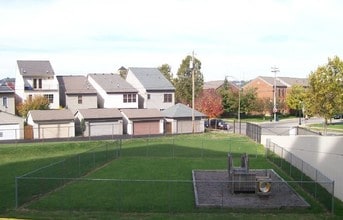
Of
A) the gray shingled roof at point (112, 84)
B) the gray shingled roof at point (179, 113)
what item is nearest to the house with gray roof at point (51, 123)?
the gray shingled roof at point (112, 84)

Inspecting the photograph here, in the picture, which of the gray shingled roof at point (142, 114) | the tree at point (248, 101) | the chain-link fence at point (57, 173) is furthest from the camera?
the tree at point (248, 101)

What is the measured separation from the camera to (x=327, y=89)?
160 ft

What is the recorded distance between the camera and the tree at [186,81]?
8312 cm

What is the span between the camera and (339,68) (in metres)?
49.6

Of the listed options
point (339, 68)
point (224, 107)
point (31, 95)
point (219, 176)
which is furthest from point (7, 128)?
point (224, 107)

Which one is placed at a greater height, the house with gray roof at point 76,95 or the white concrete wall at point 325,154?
the house with gray roof at point 76,95

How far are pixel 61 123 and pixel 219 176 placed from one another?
3158cm

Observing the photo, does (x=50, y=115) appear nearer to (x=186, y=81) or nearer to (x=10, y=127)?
(x=10, y=127)

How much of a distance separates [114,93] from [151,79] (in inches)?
338

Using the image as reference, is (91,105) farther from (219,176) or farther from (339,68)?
(219,176)

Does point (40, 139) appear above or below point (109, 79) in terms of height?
below

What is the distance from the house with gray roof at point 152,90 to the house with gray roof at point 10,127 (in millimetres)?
21423

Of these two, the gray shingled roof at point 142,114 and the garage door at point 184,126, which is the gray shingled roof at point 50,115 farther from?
the garage door at point 184,126

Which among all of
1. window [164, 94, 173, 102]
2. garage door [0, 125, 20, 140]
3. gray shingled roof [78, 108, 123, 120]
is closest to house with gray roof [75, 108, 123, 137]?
gray shingled roof [78, 108, 123, 120]
